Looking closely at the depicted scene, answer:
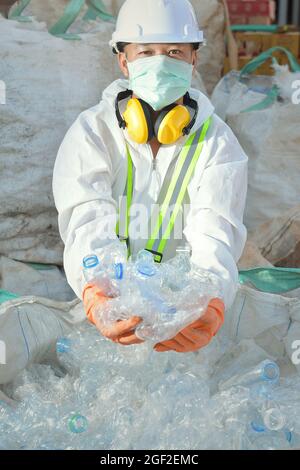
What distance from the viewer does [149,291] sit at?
6.33 ft

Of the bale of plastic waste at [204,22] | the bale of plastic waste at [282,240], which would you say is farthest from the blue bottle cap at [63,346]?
the bale of plastic waste at [204,22]

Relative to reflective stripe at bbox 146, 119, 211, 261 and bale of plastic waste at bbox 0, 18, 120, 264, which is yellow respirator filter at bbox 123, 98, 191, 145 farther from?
bale of plastic waste at bbox 0, 18, 120, 264

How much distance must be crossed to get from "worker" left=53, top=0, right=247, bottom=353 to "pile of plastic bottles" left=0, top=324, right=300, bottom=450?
191 mm

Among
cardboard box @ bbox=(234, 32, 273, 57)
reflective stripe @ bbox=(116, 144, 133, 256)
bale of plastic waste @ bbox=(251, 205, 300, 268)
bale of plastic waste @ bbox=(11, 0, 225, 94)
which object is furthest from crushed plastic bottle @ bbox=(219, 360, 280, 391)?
cardboard box @ bbox=(234, 32, 273, 57)

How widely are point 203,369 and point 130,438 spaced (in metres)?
0.32

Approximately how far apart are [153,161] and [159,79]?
223mm

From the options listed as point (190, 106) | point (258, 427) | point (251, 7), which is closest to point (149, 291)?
point (258, 427)

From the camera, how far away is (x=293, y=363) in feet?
7.57

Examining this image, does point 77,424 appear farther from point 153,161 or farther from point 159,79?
point 159,79

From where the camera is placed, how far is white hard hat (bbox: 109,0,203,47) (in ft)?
7.36

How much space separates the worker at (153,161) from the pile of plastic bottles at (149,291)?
61 mm

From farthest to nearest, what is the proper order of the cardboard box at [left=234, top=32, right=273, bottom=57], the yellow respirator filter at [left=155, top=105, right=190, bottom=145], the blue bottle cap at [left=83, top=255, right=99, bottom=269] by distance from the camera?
the cardboard box at [left=234, top=32, right=273, bottom=57] < the yellow respirator filter at [left=155, top=105, right=190, bottom=145] < the blue bottle cap at [left=83, top=255, right=99, bottom=269]

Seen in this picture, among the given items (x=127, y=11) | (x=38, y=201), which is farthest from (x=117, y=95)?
(x=38, y=201)
